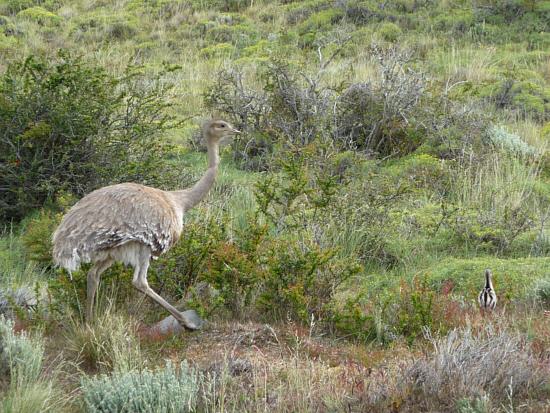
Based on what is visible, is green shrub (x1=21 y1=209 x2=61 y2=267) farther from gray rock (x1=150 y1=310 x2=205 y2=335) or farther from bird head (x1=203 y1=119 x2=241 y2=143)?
gray rock (x1=150 y1=310 x2=205 y2=335)

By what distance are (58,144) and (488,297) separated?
504cm

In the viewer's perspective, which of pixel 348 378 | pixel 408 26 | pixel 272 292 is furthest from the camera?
pixel 408 26

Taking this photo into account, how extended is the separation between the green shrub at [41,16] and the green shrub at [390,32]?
8.97m

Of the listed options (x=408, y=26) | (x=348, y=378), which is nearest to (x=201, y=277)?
(x=348, y=378)

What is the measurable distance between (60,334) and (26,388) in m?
1.36

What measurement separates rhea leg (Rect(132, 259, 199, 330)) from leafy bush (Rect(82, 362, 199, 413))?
4.13ft

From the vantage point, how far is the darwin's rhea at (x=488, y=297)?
23.0 ft

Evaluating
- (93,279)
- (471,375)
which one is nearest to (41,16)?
(93,279)

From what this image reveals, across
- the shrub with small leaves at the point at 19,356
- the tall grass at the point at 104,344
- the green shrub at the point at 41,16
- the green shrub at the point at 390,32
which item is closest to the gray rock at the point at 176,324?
the tall grass at the point at 104,344

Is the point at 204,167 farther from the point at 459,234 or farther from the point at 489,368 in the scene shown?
the point at 489,368

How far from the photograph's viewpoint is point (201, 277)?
24.2ft

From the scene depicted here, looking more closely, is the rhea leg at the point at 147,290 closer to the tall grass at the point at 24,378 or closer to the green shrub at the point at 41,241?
the tall grass at the point at 24,378

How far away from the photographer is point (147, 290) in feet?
22.1

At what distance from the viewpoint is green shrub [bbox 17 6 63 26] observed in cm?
2372
